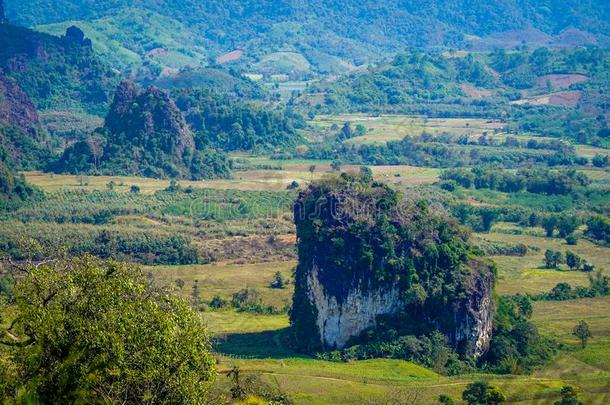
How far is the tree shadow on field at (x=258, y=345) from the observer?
173ft

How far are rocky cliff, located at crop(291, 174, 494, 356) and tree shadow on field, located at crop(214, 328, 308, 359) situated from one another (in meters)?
1.04

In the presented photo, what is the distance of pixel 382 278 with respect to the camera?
53594 mm

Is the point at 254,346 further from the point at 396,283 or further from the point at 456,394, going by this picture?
the point at 456,394

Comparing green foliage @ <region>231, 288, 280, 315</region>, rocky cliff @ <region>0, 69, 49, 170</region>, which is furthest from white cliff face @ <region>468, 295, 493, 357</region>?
rocky cliff @ <region>0, 69, 49, 170</region>

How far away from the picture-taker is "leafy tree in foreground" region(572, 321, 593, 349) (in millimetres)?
55231

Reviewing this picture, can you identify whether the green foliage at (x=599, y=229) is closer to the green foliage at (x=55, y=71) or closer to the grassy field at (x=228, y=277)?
the grassy field at (x=228, y=277)

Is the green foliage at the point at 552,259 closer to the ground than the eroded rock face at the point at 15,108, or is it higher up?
closer to the ground

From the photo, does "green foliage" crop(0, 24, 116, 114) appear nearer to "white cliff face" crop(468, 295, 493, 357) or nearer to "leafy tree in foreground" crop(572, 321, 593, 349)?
"white cliff face" crop(468, 295, 493, 357)

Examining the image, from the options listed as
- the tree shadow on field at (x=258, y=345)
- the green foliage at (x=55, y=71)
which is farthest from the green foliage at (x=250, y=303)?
the green foliage at (x=55, y=71)

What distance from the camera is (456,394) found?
4591cm

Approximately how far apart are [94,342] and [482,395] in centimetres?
2263

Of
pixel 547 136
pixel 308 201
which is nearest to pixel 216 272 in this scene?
pixel 308 201

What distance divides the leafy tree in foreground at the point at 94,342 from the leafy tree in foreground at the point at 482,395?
18.6 meters

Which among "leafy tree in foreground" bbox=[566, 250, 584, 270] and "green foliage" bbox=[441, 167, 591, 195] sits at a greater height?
"green foliage" bbox=[441, 167, 591, 195]
